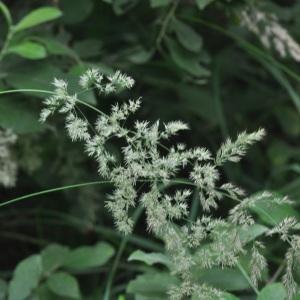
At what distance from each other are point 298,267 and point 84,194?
1.00 meters

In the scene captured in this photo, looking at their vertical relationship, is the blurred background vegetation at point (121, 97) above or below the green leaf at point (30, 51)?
below

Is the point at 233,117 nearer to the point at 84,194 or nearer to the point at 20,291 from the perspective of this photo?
the point at 84,194

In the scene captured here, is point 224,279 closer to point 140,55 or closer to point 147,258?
point 147,258

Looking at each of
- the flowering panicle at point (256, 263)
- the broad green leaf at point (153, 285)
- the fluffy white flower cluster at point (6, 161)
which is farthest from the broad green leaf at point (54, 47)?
the flowering panicle at point (256, 263)

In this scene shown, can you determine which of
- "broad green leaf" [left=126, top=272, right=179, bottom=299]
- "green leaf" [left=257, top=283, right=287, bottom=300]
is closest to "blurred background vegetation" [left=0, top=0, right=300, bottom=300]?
"broad green leaf" [left=126, top=272, right=179, bottom=299]

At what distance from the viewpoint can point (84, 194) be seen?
1.94 meters

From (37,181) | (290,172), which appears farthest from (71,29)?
(290,172)

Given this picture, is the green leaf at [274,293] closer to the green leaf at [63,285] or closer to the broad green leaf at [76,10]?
the green leaf at [63,285]

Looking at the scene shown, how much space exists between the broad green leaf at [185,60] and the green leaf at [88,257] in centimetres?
46

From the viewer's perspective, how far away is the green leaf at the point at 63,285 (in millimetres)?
1386

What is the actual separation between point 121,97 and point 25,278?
83 centimetres

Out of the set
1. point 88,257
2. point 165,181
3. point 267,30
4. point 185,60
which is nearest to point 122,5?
point 185,60

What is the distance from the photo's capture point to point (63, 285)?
55.2 inches

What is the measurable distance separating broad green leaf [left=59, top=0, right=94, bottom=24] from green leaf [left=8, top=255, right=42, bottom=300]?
0.60m
